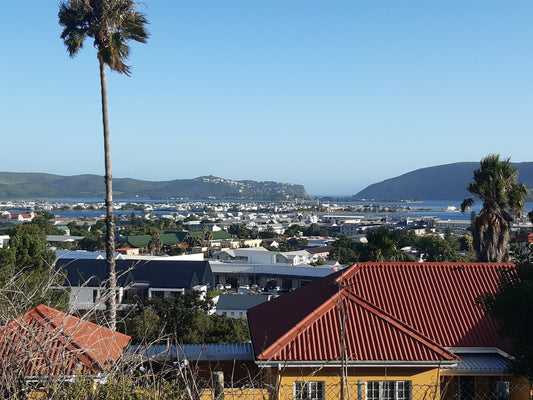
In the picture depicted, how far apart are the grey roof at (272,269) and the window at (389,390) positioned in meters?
36.8

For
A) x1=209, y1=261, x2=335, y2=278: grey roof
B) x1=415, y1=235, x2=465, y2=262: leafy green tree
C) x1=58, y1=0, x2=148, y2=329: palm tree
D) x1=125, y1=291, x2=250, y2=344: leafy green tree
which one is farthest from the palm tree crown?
x1=415, y1=235, x2=465, y2=262: leafy green tree

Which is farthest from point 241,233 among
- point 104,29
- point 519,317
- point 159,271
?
point 519,317

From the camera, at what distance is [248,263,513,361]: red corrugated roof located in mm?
8367

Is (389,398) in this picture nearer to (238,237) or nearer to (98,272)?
(98,272)

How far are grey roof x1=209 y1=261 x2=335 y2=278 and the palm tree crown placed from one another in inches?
1330

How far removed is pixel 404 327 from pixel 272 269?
4152cm

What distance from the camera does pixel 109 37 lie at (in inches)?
514

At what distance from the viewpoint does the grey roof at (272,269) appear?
151ft

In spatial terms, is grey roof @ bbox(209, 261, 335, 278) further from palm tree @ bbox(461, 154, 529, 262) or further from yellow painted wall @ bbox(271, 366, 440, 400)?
yellow painted wall @ bbox(271, 366, 440, 400)

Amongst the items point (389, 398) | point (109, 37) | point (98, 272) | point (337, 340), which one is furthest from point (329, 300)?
point (98, 272)

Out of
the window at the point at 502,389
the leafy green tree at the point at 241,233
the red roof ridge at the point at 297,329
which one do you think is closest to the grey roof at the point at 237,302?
the red roof ridge at the point at 297,329

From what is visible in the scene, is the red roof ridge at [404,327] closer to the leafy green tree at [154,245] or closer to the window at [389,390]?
the window at [389,390]

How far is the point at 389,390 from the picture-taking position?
26.2 ft

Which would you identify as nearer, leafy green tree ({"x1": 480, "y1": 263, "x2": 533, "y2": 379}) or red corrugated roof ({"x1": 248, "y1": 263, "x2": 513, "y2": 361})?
leafy green tree ({"x1": 480, "y1": 263, "x2": 533, "y2": 379})
